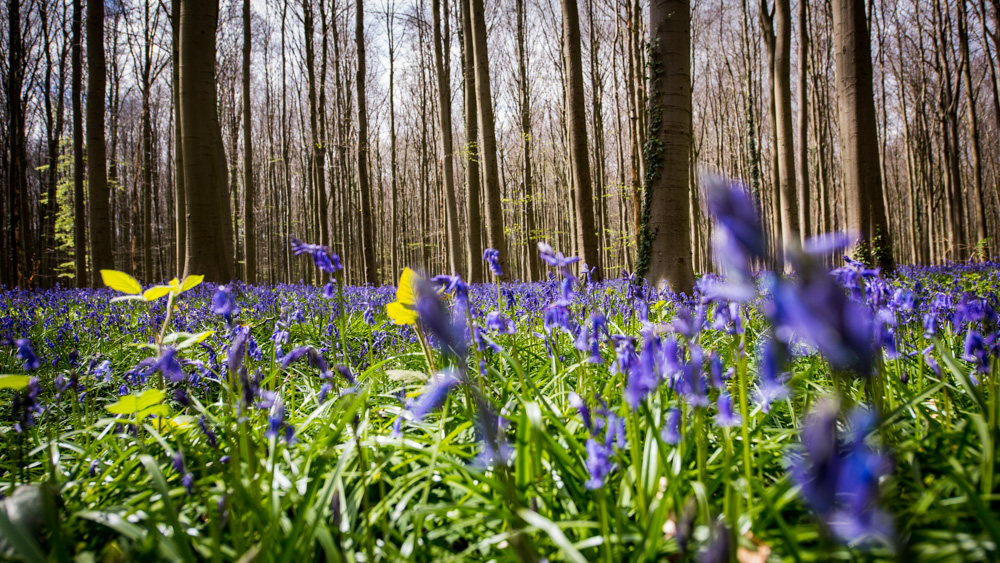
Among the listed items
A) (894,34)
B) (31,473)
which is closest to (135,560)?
(31,473)

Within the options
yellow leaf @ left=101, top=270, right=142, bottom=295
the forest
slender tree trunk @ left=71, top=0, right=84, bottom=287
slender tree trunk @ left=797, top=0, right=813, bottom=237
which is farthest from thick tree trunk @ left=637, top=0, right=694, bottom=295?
slender tree trunk @ left=71, top=0, right=84, bottom=287

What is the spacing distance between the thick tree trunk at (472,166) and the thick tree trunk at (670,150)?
5.45 meters

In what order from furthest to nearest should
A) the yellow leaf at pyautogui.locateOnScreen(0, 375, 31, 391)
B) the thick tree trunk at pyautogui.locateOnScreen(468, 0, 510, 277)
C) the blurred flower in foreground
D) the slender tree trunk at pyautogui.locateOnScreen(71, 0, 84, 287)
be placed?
the slender tree trunk at pyautogui.locateOnScreen(71, 0, 84, 287)
the thick tree trunk at pyautogui.locateOnScreen(468, 0, 510, 277)
the yellow leaf at pyautogui.locateOnScreen(0, 375, 31, 391)
the blurred flower in foreground

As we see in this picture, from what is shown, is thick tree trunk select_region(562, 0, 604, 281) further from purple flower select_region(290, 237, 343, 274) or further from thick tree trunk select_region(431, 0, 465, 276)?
purple flower select_region(290, 237, 343, 274)

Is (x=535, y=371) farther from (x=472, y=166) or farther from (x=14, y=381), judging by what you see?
(x=472, y=166)

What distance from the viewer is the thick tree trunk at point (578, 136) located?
8.71 m

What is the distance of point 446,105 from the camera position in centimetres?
1226

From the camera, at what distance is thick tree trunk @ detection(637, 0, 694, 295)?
206 inches

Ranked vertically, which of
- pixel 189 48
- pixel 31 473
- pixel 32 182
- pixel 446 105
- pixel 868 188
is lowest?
pixel 31 473

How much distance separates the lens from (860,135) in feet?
22.0

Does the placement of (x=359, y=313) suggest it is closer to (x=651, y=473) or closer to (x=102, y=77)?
(x=651, y=473)

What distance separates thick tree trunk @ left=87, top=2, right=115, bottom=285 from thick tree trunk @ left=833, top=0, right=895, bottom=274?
13.0 meters

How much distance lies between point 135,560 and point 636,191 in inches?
416

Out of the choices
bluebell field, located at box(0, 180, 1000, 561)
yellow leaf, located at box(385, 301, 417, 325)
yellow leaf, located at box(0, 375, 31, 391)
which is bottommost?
bluebell field, located at box(0, 180, 1000, 561)
